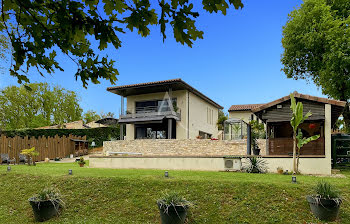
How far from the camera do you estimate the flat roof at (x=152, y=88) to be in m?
27.1

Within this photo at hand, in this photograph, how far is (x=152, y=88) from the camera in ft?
96.2

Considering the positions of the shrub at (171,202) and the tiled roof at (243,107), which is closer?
the shrub at (171,202)

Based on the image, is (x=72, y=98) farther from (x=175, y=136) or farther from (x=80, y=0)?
(x=80, y=0)

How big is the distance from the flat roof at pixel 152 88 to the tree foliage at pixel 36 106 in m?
21.7

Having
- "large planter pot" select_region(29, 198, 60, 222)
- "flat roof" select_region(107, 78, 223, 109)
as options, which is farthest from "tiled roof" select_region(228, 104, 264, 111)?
"large planter pot" select_region(29, 198, 60, 222)

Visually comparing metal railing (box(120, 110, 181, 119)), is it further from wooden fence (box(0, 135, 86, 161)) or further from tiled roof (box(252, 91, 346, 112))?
tiled roof (box(252, 91, 346, 112))

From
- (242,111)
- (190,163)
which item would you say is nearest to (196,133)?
(242,111)

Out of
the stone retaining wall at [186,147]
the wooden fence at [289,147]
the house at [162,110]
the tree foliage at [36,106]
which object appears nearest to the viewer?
the wooden fence at [289,147]

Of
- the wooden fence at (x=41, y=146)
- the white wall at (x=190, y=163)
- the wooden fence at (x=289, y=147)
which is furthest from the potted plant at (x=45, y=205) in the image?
the wooden fence at (x=41, y=146)

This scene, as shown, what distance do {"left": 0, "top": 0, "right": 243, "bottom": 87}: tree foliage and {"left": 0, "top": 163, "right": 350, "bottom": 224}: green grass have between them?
5.16 m

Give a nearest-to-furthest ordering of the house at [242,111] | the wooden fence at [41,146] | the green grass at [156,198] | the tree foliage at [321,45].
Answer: the green grass at [156,198]
the tree foliage at [321,45]
the wooden fence at [41,146]
the house at [242,111]

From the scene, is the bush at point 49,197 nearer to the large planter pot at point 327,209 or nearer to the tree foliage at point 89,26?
the tree foliage at point 89,26

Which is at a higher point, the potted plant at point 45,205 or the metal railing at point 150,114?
the metal railing at point 150,114

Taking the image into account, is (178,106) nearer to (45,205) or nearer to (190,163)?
(190,163)
